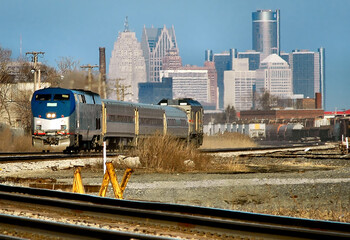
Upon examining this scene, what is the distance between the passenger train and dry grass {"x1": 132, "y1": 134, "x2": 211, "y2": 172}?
16.6 ft

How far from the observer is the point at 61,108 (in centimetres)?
3450

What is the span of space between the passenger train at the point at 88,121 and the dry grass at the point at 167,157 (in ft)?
16.6

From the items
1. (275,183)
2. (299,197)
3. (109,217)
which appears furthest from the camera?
(275,183)

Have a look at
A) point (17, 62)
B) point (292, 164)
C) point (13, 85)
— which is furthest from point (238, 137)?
point (292, 164)

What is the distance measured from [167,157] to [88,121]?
8.99 meters

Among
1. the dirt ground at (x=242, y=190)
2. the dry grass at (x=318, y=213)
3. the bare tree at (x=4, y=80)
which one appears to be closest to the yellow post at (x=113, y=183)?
the dirt ground at (x=242, y=190)

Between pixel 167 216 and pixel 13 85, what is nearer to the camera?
pixel 167 216

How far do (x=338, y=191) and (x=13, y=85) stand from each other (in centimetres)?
7576

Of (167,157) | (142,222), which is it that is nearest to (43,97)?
(167,157)

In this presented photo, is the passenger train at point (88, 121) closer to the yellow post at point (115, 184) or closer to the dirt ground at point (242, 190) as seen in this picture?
the dirt ground at point (242, 190)

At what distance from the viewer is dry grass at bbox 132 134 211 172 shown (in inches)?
1090

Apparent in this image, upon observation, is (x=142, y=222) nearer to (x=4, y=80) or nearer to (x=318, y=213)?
(x=318, y=213)

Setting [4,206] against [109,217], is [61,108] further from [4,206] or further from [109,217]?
[109,217]

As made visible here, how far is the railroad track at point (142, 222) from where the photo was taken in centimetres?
893
